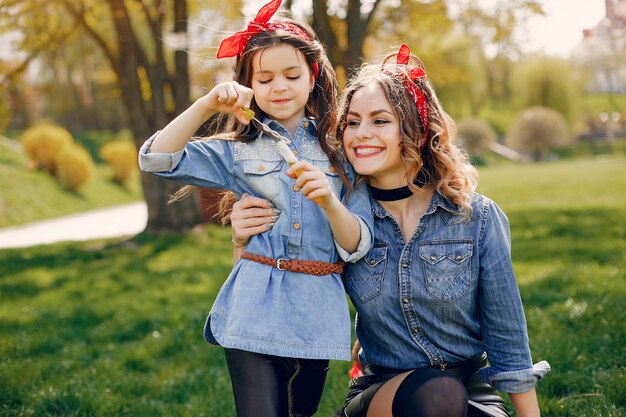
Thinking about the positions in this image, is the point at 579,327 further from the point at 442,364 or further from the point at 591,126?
the point at 591,126

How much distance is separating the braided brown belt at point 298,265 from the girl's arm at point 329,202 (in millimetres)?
91

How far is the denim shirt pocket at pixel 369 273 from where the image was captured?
216cm

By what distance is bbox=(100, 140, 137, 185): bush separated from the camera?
21.5 meters

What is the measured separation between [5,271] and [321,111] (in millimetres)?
5971

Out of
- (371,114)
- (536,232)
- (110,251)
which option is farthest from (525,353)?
(110,251)

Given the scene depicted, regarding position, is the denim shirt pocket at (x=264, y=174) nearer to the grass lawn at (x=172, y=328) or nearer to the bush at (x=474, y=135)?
the grass lawn at (x=172, y=328)

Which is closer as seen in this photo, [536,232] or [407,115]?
[407,115]

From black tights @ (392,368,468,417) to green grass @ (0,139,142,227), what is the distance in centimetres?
1386

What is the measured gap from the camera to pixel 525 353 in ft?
6.98

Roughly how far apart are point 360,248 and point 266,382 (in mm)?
513

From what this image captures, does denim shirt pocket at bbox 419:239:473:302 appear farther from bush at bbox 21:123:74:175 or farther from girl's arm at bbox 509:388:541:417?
bush at bbox 21:123:74:175

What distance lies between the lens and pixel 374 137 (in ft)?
7.04

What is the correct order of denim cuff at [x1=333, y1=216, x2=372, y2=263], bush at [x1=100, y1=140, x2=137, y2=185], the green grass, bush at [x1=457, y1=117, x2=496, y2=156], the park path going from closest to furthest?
denim cuff at [x1=333, y1=216, x2=372, y2=263]
the park path
the green grass
bush at [x1=100, y1=140, x2=137, y2=185]
bush at [x1=457, y1=117, x2=496, y2=156]

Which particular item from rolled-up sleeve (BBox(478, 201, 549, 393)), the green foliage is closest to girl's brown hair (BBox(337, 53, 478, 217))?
rolled-up sleeve (BBox(478, 201, 549, 393))
